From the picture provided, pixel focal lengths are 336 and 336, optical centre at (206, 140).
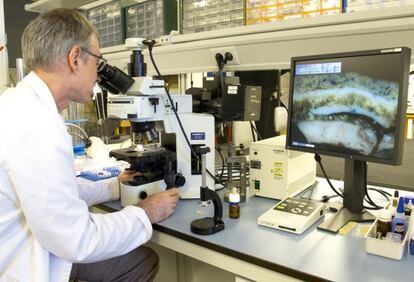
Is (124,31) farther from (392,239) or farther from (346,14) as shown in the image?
(392,239)

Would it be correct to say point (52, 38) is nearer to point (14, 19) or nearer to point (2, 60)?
Result: point (2, 60)

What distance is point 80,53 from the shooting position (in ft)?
3.51

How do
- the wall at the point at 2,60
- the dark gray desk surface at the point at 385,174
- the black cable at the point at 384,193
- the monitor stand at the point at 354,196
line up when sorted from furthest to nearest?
the wall at the point at 2,60
the dark gray desk surface at the point at 385,174
the black cable at the point at 384,193
the monitor stand at the point at 354,196

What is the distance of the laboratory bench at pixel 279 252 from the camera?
0.87 m

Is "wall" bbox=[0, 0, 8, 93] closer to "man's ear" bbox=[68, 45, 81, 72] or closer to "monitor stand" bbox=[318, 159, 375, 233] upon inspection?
"man's ear" bbox=[68, 45, 81, 72]

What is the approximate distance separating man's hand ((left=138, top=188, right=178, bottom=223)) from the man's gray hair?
0.57 meters

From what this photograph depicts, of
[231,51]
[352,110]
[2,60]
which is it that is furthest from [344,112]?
[2,60]

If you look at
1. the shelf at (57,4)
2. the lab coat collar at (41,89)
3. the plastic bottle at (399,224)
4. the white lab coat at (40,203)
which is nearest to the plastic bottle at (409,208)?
the plastic bottle at (399,224)

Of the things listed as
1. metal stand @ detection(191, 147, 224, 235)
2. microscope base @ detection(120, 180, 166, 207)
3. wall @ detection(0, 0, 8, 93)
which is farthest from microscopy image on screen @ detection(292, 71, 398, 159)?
wall @ detection(0, 0, 8, 93)

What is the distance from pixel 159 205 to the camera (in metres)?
1.25

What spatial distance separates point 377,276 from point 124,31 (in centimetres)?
217

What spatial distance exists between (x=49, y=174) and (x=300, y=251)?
74 centimetres

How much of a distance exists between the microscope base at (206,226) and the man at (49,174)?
157 mm

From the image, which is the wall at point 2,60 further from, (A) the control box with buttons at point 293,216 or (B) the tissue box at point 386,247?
(B) the tissue box at point 386,247
